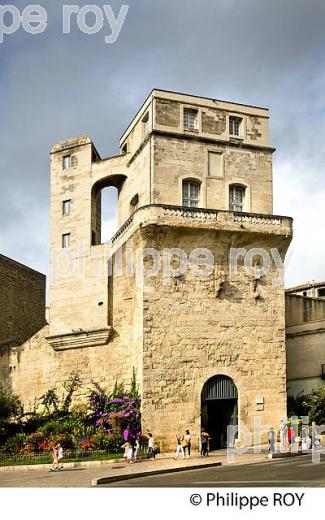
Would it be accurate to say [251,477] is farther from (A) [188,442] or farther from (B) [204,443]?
(B) [204,443]

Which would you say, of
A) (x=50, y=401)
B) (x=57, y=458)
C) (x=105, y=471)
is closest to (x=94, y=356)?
(x=50, y=401)

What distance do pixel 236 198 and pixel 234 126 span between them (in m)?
3.13

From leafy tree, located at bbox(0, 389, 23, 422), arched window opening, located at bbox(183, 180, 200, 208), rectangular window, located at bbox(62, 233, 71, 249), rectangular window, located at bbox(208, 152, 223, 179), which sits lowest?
leafy tree, located at bbox(0, 389, 23, 422)

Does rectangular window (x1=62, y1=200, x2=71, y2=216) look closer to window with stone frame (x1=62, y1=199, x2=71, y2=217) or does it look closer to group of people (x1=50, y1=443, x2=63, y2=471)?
window with stone frame (x1=62, y1=199, x2=71, y2=217)

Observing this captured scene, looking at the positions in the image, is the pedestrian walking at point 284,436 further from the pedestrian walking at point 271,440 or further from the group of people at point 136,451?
the group of people at point 136,451

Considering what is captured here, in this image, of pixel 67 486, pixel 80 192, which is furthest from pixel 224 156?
pixel 67 486

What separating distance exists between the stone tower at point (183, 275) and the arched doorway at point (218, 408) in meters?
0.04

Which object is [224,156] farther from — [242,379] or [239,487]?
[239,487]

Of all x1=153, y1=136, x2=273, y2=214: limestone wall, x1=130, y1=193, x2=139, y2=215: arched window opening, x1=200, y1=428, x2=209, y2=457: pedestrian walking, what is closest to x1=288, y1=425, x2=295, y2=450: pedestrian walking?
x1=200, y1=428, x2=209, y2=457: pedestrian walking

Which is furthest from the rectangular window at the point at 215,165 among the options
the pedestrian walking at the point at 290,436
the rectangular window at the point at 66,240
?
the pedestrian walking at the point at 290,436

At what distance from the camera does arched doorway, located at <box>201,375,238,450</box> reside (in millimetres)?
29594

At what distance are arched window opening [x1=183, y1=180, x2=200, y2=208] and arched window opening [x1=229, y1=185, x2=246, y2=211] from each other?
1463mm

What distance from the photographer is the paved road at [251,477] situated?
1847 cm

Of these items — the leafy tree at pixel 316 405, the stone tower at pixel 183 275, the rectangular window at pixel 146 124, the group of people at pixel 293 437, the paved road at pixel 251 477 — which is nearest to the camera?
the paved road at pixel 251 477
